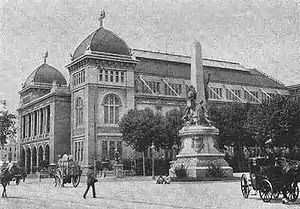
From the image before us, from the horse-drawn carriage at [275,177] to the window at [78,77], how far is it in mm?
52002

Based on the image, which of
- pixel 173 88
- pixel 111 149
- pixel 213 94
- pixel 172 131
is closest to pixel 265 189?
pixel 172 131

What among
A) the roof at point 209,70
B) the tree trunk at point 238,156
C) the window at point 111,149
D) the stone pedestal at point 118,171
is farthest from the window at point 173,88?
the stone pedestal at point 118,171

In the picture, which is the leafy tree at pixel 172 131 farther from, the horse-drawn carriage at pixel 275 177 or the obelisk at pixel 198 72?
the horse-drawn carriage at pixel 275 177

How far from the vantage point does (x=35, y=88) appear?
3479 inches

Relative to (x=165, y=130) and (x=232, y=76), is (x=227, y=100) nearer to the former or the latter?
(x=232, y=76)

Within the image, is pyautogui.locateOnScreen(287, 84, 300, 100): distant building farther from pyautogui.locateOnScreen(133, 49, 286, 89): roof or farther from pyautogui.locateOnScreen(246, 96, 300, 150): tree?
pyautogui.locateOnScreen(246, 96, 300, 150): tree

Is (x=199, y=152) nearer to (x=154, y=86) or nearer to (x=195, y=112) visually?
(x=195, y=112)

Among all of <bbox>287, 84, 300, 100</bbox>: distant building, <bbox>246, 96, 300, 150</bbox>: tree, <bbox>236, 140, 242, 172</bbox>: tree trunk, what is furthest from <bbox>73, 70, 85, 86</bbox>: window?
<bbox>287, 84, 300, 100</bbox>: distant building

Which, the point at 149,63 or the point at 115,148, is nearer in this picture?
the point at 115,148

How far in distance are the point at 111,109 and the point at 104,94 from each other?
7.82 feet

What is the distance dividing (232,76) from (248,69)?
33.8 feet

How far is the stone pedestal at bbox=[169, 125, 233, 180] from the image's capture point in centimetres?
3731

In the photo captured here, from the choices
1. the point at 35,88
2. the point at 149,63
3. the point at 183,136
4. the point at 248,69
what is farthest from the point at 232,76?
the point at 183,136

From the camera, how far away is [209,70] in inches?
3565
